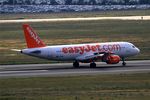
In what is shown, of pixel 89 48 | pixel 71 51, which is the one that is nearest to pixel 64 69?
pixel 71 51

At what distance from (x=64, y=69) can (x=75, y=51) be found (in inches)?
143

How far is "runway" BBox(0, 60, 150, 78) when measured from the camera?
72062 mm

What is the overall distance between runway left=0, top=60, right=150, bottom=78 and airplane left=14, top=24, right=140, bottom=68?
3.55 feet

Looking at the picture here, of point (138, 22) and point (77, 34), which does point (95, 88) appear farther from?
point (138, 22)

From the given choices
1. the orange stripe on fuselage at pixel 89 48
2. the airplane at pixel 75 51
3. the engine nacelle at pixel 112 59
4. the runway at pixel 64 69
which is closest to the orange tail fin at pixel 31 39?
the airplane at pixel 75 51

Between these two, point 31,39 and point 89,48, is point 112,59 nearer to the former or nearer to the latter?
point 89,48

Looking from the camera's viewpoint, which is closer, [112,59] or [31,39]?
[112,59]

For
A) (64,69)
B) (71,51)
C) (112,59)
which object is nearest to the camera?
(64,69)

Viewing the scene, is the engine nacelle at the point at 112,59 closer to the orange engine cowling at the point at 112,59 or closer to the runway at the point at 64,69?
the orange engine cowling at the point at 112,59

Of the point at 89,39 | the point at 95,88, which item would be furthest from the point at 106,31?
the point at 95,88

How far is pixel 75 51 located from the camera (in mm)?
79625

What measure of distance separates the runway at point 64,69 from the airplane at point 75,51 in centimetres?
108

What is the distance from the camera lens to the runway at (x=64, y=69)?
72062 millimetres

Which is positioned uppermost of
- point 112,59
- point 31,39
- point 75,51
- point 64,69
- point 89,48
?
Answer: point 31,39
